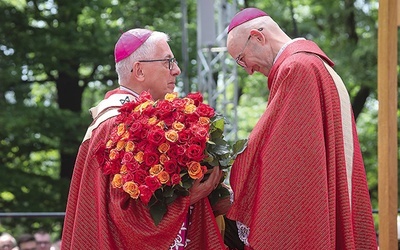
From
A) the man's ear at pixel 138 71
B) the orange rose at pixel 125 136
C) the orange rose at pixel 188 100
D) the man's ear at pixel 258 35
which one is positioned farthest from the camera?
the man's ear at pixel 138 71

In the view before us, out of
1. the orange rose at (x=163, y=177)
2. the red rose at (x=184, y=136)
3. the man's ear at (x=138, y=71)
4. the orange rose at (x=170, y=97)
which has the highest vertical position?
the man's ear at (x=138, y=71)

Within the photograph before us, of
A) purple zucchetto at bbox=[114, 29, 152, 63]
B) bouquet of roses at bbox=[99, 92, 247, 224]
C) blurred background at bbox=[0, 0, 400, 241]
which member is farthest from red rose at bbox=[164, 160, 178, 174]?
blurred background at bbox=[0, 0, 400, 241]

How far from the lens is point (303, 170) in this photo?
439 centimetres

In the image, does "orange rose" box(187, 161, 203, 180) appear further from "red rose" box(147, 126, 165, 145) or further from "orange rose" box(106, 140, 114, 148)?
"orange rose" box(106, 140, 114, 148)

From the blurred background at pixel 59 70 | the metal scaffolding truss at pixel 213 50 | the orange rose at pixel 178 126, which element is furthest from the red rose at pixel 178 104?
the blurred background at pixel 59 70

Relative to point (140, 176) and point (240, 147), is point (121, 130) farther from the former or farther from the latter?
point (240, 147)

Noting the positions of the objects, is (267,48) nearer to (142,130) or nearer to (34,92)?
(142,130)

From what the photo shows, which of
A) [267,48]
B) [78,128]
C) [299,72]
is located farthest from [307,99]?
[78,128]

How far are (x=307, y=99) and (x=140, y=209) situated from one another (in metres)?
0.99

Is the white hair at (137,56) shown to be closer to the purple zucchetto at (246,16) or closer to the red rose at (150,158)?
the purple zucchetto at (246,16)

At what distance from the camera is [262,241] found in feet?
14.4

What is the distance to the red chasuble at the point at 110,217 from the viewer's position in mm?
4492

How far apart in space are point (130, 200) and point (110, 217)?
0.52 ft

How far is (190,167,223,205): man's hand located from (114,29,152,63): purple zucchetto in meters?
0.87
